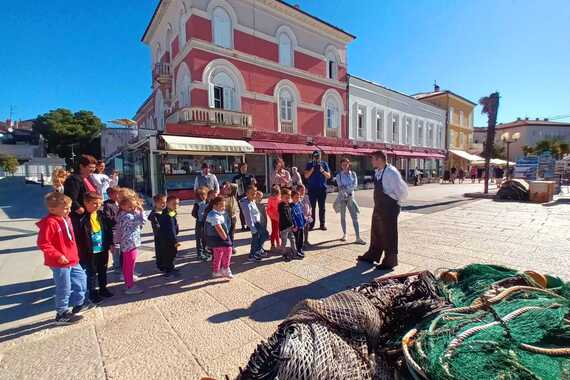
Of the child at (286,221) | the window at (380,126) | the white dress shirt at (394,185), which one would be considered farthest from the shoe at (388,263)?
the window at (380,126)

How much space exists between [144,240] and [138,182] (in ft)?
35.8

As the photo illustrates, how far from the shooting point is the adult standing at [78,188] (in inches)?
126

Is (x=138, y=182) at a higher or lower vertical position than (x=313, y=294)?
higher

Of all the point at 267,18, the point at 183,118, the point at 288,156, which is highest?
the point at 267,18

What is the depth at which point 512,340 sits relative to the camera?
1537mm

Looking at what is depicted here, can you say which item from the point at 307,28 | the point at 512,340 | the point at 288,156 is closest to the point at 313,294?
the point at 512,340

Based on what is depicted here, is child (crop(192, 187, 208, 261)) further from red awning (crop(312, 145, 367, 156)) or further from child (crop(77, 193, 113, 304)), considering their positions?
red awning (crop(312, 145, 367, 156))

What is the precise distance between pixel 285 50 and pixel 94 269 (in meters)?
17.0

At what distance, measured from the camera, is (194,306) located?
3.00m

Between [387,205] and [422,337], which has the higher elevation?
[387,205]

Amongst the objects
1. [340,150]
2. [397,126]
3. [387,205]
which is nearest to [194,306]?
[387,205]

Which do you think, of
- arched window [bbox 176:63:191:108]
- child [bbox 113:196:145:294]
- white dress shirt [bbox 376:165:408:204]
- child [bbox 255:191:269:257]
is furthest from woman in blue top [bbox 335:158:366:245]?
arched window [bbox 176:63:191:108]

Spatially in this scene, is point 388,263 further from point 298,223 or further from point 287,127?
point 287,127

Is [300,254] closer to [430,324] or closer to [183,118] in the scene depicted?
[430,324]
